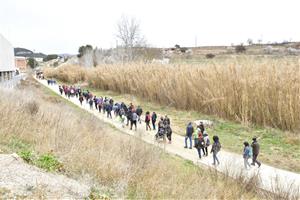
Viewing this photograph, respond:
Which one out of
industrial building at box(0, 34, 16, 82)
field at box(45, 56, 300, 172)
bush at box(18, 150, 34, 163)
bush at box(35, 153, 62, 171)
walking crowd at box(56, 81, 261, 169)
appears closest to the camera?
bush at box(35, 153, 62, 171)

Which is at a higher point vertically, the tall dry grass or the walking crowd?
the tall dry grass

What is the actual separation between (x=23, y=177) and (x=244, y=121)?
15.2 metres

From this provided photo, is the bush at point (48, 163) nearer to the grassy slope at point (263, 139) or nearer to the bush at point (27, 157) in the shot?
the bush at point (27, 157)

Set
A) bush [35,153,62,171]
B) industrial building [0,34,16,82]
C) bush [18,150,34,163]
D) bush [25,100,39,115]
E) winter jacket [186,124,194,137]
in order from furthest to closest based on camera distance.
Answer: industrial building [0,34,16,82], winter jacket [186,124,194,137], bush [25,100,39,115], bush [18,150,34,163], bush [35,153,62,171]

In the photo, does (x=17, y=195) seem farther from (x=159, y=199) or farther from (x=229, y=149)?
(x=229, y=149)

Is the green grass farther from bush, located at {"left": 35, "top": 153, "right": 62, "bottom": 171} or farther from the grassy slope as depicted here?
the grassy slope

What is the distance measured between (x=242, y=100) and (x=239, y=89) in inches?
33.4

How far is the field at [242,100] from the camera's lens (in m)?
15.5

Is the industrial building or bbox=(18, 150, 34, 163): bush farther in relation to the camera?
the industrial building

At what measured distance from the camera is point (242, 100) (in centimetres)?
1928

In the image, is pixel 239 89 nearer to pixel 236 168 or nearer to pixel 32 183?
pixel 236 168

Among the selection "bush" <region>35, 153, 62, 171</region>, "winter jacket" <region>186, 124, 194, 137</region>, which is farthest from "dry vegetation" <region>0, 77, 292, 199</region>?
"winter jacket" <region>186, 124, 194, 137</region>

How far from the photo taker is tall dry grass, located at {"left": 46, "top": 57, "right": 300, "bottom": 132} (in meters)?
17.1

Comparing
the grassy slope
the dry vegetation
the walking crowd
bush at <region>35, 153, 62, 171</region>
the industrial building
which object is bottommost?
the grassy slope
